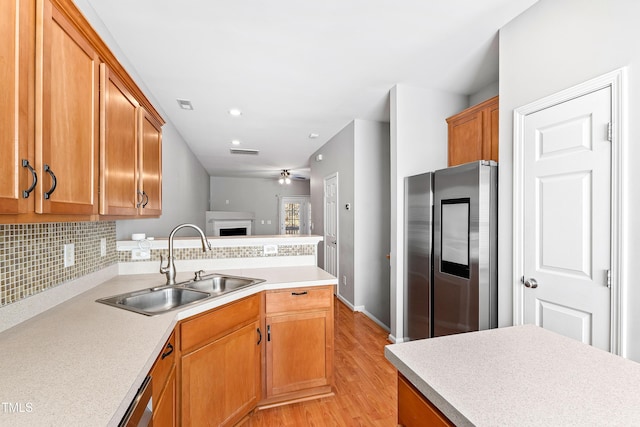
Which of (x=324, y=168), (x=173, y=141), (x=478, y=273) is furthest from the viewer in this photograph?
(x=324, y=168)

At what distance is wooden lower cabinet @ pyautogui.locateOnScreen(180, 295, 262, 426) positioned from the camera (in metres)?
1.50

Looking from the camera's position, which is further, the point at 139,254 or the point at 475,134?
the point at 475,134

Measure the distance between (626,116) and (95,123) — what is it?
2391mm

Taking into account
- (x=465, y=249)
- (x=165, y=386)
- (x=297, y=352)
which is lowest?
(x=297, y=352)

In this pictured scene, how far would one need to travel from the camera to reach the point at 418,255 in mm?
2818

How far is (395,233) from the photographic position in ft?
10.1

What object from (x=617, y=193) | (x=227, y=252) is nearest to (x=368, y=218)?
(x=227, y=252)

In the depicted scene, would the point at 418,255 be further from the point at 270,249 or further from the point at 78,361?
the point at 78,361

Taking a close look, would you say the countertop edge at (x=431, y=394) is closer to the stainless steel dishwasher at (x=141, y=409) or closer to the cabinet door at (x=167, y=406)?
the stainless steel dishwasher at (x=141, y=409)

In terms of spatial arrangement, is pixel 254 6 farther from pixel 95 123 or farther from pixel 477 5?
pixel 477 5

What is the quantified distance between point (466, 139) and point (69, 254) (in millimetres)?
2982

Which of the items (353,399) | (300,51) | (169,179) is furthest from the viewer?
(169,179)

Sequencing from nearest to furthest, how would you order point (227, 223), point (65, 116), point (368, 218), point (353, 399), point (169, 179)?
point (65, 116), point (353, 399), point (169, 179), point (368, 218), point (227, 223)

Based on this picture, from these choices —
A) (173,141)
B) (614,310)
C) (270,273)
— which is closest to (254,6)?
(270,273)
